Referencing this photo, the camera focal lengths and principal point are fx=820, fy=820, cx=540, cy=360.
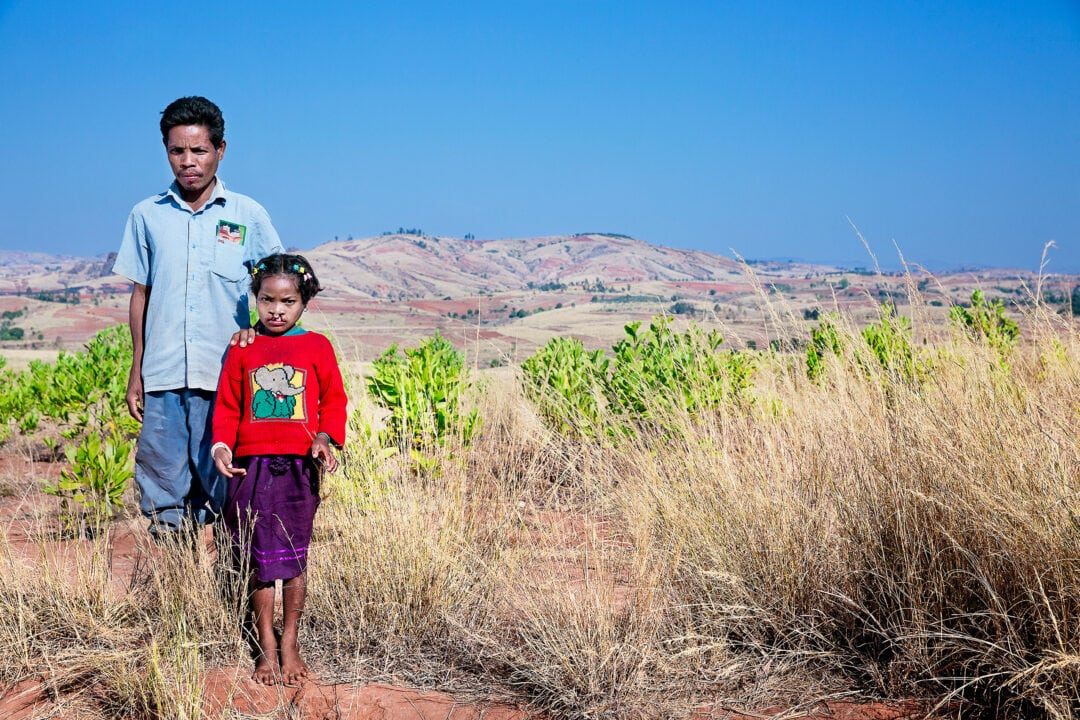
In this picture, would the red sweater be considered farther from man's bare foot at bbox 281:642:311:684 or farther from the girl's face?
man's bare foot at bbox 281:642:311:684

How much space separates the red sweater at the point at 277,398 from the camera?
2.75 metres

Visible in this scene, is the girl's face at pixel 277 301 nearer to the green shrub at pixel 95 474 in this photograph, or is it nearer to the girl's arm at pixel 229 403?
the girl's arm at pixel 229 403

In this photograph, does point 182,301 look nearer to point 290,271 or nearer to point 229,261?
point 229,261

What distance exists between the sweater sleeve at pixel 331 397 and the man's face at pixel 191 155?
970mm

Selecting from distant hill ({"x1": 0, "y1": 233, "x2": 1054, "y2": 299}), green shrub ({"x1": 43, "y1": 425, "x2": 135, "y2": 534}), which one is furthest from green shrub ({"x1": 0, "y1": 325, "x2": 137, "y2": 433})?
distant hill ({"x1": 0, "y1": 233, "x2": 1054, "y2": 299})

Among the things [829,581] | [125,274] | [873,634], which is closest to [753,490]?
[829,581]

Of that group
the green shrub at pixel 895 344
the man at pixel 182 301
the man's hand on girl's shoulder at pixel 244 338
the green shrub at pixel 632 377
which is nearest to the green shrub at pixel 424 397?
the green shrub at pixel 632 377

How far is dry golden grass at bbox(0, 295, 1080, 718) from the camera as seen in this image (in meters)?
2.49

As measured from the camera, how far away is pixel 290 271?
2840mm

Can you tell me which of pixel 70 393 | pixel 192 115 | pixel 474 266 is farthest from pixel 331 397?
pixel 474 266

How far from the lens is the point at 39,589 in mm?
3180

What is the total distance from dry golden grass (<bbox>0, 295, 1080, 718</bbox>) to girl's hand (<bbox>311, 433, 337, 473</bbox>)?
0.62 metres

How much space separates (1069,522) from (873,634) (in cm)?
77

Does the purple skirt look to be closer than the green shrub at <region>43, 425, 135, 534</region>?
Yes
